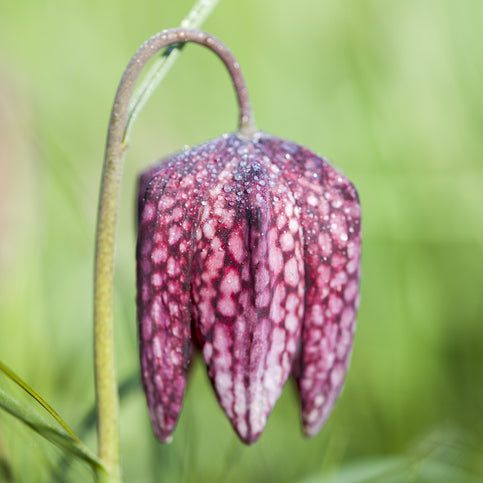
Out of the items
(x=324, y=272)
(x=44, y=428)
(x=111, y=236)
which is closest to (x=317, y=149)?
(x=324, y=272)

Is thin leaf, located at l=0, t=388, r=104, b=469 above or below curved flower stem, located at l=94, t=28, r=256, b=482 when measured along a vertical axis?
below

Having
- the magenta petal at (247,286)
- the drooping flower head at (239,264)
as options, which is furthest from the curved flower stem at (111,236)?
the magenta petal at (247,286)

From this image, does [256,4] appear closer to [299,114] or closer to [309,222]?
[299,114]

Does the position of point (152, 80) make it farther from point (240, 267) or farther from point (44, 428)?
point (44, 428)

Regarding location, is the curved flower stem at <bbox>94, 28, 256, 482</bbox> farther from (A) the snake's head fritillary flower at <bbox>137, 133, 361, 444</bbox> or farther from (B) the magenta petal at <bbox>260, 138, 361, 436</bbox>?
(B) the magenta petal at <bbox>260, 138, 361, 436</bbox>

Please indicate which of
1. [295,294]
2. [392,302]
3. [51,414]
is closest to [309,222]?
[295,294]

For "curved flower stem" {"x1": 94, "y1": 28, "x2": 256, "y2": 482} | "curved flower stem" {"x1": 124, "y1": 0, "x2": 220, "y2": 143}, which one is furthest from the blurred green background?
"curved flower stem" {"x1": 124, "y1": 0, "x2": 220, "y2": 143}
